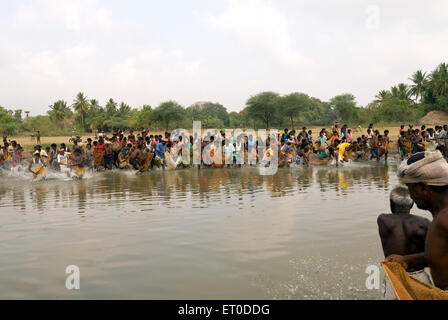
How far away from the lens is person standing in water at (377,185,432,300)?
11.3 feet

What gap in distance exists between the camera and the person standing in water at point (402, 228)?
3434 millimetres

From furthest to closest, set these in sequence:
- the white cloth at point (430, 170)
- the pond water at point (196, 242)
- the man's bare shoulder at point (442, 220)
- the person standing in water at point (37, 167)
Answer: the person standing in water at point (37, 167), the pond water at point (196, 242), the white cloth at point (430, 170), the man's bare shoulder at point (442, 220)

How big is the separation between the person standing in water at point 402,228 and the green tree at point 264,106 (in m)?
63.0

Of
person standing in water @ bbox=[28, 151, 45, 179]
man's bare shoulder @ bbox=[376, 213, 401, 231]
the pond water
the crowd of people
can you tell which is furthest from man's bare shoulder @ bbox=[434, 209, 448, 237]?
person standing in water @ bbox=[28, 151, 45, 179]

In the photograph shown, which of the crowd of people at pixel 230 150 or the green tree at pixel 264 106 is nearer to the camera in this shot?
the crowd of people at pixel 230 150

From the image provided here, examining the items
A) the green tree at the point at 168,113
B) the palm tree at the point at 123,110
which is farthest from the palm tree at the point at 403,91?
the palm tree at the point at 123,110

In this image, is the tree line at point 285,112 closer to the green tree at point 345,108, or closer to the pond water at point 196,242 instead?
the green tree at point 345,108

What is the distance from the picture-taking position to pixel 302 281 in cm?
473

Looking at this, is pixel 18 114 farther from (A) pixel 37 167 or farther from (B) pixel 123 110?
(A) pixel 37 167

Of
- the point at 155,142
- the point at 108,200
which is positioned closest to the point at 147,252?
the point at 108,200

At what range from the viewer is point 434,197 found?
2816mm

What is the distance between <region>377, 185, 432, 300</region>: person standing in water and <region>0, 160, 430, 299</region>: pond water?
1063 mm

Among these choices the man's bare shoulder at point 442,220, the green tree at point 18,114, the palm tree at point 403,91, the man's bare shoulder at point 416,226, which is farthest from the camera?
the green tree at point 18,114
